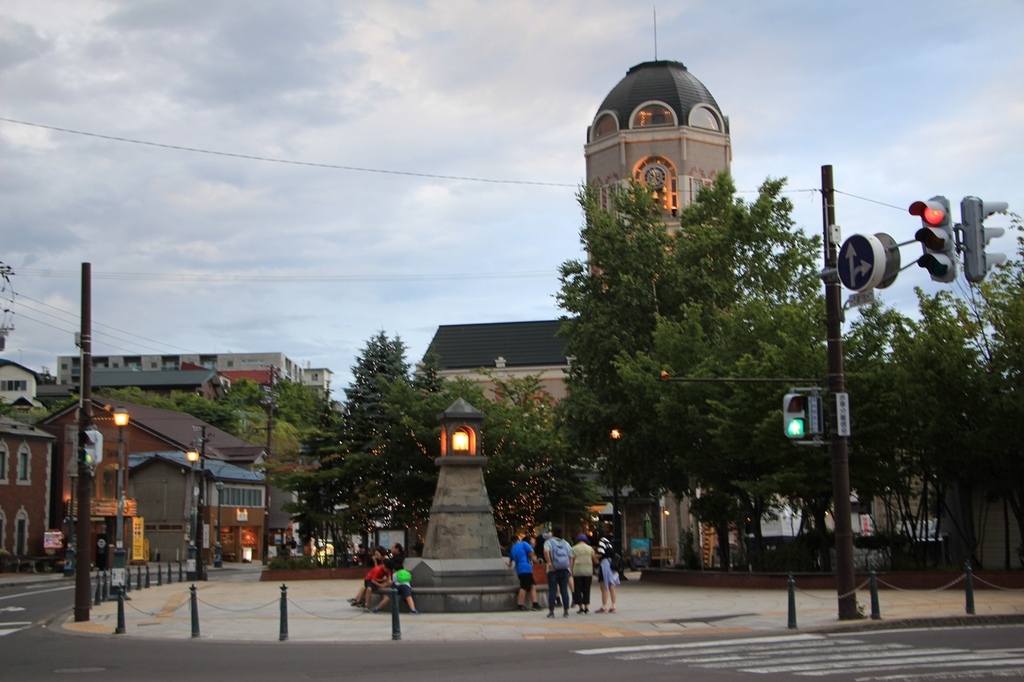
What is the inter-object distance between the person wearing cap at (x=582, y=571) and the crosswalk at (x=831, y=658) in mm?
5683

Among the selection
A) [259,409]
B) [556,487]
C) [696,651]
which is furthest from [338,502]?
[259,409]

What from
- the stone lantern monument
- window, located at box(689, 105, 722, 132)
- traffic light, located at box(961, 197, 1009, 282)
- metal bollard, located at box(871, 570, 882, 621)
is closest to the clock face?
window, located at box(689, 105, 722, 132)

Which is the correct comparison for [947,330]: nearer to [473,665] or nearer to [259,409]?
[473,665]

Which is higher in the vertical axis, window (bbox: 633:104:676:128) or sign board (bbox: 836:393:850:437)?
window (bbox: 633:104:676:128)

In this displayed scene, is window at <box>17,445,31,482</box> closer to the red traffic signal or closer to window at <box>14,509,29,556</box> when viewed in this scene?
window at <box>14,509,29,556</box>

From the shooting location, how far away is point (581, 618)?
23.0 m

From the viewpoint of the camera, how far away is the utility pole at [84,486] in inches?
942

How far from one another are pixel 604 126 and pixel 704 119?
7.00 m

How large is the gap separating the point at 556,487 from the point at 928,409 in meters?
19.7

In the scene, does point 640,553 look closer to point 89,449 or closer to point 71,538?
point 89,449

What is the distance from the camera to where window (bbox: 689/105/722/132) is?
77.5m

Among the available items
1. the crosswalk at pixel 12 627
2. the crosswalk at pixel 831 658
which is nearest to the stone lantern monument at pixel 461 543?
the crosswalk at pixel 831 658

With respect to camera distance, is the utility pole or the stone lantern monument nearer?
the utility pole

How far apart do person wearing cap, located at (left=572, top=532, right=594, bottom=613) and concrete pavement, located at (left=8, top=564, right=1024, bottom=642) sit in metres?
0.33
